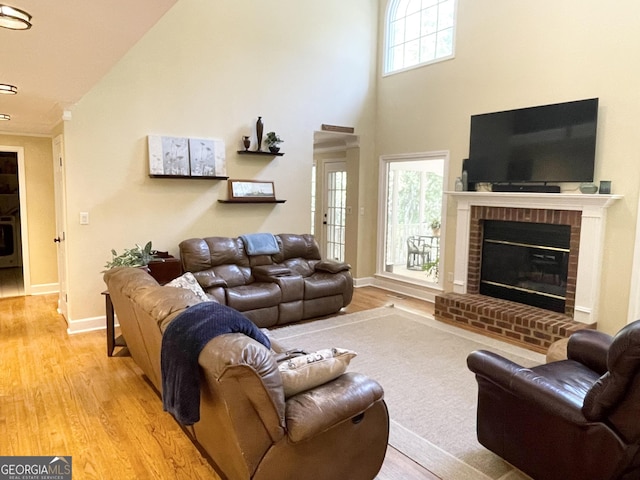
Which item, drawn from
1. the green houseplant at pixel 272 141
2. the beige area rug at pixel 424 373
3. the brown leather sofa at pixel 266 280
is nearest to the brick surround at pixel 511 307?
the beige area rug at pixel 424 373

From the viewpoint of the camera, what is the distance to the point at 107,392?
316 cm

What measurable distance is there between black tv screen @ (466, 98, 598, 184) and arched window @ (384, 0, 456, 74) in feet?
4.09

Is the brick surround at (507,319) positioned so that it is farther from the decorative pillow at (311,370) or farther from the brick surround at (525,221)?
the decorative pillow at (311,370)

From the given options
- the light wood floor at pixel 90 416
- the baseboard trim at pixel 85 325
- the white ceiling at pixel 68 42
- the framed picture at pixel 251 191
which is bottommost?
the light wood floor at pixel 90 416

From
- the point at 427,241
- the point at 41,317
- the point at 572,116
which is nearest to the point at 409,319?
the point at 427,241

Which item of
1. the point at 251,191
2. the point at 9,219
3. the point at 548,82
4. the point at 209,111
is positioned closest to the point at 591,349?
the point at 548,82

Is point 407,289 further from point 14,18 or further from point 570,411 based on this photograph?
point 14,18

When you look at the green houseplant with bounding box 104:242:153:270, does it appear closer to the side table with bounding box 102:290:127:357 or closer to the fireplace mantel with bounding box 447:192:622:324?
the side table with bounding box 102:290:127:357

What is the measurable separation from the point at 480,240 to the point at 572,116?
1.71m

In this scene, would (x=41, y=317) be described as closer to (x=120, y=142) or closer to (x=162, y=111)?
(x=120, y=142)

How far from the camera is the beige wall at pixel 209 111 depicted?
451cm

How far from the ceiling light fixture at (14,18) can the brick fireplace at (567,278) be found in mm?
4550

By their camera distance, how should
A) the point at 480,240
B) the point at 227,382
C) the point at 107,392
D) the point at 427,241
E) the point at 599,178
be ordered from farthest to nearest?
the point at 427,241, the point at 480,240, the point at 599,178, the point at 107,392, the point at 227,382

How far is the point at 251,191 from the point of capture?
551 centimetres
